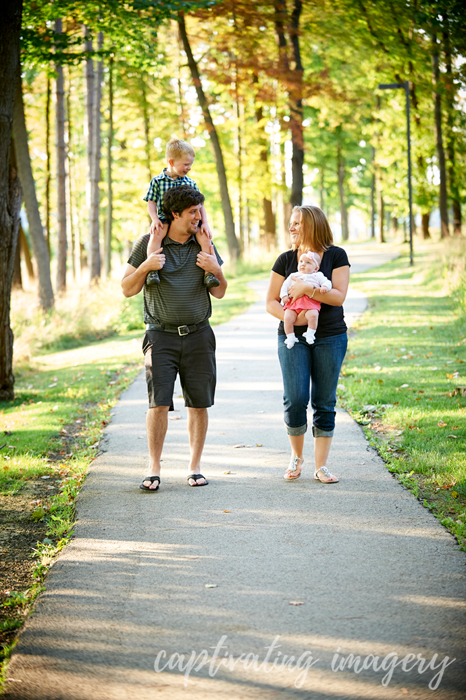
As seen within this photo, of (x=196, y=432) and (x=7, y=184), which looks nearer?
(x=196, y=432)

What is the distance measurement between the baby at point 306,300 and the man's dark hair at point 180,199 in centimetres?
90

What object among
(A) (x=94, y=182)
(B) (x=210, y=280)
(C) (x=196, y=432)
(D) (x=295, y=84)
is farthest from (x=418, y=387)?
(D) (x=295, y=84)

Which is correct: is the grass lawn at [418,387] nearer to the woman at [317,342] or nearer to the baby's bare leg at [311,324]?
the woman at [317,342]

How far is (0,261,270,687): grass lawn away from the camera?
14.7 feet

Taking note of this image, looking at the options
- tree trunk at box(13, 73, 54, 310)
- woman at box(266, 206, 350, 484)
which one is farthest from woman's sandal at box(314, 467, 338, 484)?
tree trunk at box(13, 73, 54, 310)

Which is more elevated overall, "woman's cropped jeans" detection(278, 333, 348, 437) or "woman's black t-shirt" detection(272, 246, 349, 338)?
"woman's black t-shirt" detection(272, 246, 349, 338)

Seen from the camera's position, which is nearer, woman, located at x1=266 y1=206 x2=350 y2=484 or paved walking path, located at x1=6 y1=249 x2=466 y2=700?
paved walking path, located at x1=6 y1=249 x2=466 y2=700

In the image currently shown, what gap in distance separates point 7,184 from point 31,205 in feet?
24.1

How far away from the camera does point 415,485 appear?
530cm

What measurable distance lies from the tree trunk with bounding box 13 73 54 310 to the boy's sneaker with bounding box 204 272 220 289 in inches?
383

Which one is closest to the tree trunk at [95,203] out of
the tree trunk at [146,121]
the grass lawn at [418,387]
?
the tree trunk at [146,121]

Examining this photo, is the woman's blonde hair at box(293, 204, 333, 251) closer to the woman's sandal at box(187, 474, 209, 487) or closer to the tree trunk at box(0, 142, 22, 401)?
the woman's sandal at box(187, 474, 209, 487)

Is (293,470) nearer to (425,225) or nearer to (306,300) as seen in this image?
(306,300)

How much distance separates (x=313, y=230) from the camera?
520cm
